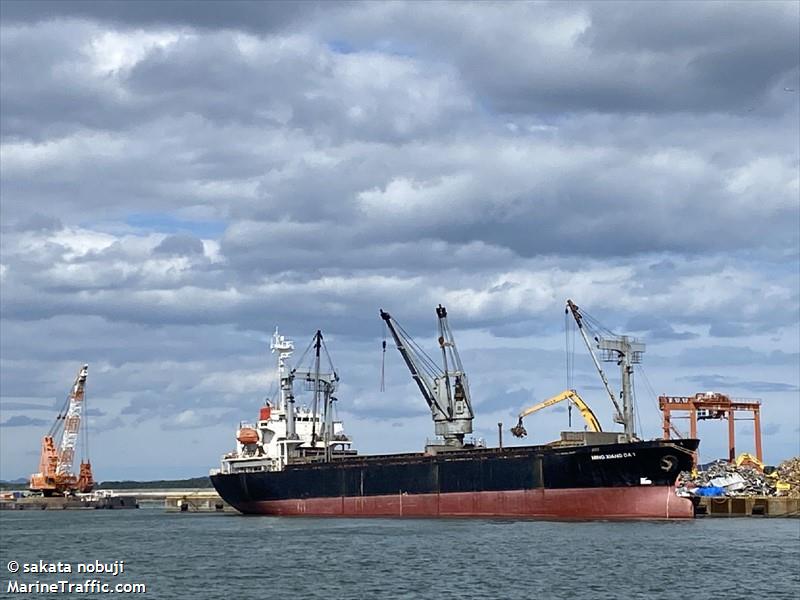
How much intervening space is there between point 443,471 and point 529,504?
6175 mm

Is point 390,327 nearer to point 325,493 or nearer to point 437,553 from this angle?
point 325,493

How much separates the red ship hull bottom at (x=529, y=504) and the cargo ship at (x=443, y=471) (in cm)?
6

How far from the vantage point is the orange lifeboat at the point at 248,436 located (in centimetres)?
8394

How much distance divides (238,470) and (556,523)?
101 ft

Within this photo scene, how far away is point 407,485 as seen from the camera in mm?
70000

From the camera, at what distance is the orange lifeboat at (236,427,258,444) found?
3305 inches

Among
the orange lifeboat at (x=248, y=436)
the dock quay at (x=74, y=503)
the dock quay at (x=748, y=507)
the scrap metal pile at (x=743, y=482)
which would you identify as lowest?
the dock quay at (x=74, y=503)

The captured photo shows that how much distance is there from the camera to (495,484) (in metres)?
65.4

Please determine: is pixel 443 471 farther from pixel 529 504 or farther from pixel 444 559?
pixel 444 559

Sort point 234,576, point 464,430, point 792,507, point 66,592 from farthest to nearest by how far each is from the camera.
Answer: point 464,430
point 792,507
point 234,576
point 66,592

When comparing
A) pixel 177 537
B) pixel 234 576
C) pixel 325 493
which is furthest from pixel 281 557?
pixel 325 493

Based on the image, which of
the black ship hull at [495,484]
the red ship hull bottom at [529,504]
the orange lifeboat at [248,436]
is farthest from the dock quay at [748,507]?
the orange lifeboat at [248,436]

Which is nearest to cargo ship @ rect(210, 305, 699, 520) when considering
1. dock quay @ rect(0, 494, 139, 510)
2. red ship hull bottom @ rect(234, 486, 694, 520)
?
red ship hull bottom @ rect(234, 486, 694, 520)

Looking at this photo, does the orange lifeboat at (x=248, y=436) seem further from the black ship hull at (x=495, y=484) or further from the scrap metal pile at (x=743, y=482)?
the scrap metal pile at (x=743, y=482)
